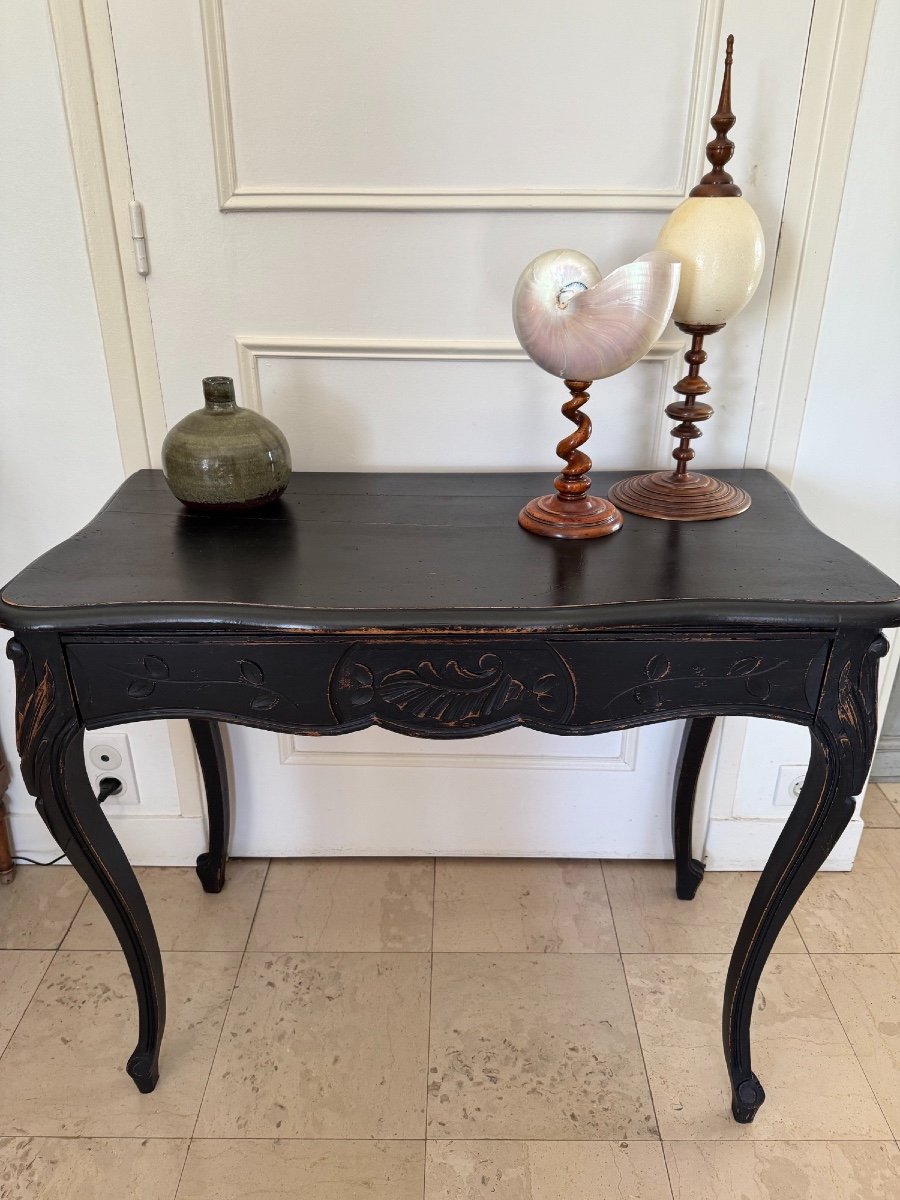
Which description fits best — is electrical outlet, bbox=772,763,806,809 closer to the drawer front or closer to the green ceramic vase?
the drawer front

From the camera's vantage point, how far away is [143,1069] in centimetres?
130

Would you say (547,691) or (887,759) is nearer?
(547,691)

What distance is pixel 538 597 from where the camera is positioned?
1004 mm

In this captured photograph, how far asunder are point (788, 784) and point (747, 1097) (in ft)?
1.93

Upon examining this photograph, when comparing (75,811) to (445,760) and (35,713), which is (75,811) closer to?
(35,713)

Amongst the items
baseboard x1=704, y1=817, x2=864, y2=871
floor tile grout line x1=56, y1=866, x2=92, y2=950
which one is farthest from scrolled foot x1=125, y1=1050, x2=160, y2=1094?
baseboard x1=704, y1=817, x2=864, y2=871

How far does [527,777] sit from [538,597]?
757 millimetres

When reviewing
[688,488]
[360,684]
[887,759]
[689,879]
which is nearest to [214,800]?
[360,684]

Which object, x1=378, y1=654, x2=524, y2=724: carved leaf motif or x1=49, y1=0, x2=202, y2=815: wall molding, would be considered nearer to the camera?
x1=378, y1=654, x2=524, y2=724: carved leaf motif

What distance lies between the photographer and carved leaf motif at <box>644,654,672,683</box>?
103 centimetres

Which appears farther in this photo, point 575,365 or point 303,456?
point 303,456

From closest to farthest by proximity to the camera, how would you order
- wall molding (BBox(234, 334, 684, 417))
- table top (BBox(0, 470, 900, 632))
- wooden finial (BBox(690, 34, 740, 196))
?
table top (BBox(0, 470, 900, 632)) < wooden finial (BBox(690, 34, 740, 196)) < wall molding (BBox(234, 334, 684, 417))

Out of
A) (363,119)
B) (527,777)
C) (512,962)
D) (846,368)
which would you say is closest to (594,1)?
(363,119)

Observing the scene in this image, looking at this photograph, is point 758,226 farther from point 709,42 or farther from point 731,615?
point 731,615
